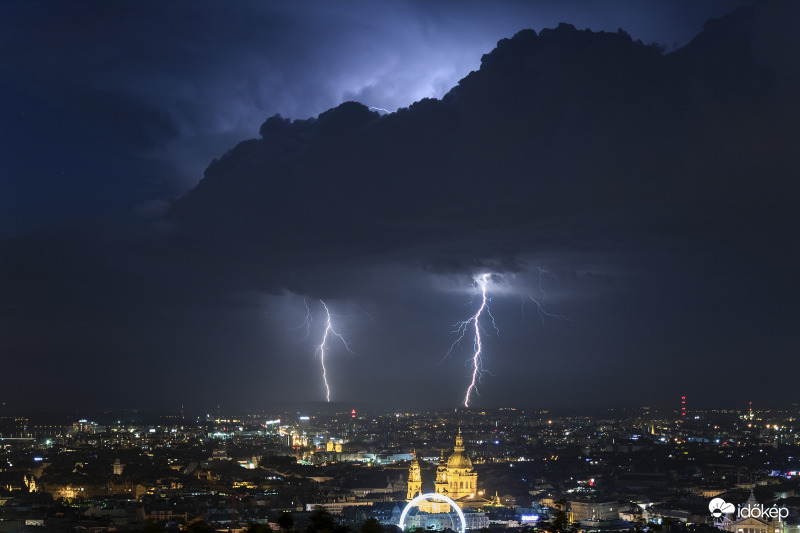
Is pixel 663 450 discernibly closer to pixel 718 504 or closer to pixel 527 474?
pixel 527 474

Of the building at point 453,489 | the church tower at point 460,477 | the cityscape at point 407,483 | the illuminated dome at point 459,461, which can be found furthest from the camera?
the illuminated dome at point 459,461

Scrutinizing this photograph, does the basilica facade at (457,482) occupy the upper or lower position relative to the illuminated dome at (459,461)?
lower

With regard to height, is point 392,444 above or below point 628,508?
above

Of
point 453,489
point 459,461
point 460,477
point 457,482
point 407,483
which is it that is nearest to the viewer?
point 453,489

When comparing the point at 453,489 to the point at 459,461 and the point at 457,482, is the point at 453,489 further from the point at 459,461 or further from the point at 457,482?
the point at 459,461

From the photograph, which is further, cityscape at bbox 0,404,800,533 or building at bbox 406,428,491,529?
building at bbox 406,428,491,529

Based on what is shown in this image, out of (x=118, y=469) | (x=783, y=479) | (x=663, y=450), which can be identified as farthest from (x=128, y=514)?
(x=663, y=450)

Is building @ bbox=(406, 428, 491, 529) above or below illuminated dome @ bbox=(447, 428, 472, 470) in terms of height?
below

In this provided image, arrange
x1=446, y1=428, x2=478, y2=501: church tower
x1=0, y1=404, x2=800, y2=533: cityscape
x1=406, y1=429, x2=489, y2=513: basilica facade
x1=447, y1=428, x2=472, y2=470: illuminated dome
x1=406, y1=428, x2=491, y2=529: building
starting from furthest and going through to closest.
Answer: x1=447, y1=428, x2=472, y2=470: illuminated dome → x1=446, y1=428, x2=478, y2=501: church tower → x1=406, y1=429, x2=489, y2=513: basilica facade → x1=406, y1=428, x2=491, y2=529: building → x1=0, y1=404, x2=800, y2=533: cityscape

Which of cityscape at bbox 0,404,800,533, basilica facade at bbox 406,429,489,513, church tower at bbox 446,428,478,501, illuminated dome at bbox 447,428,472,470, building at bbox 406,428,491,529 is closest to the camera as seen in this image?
cityscape at bbox 0,404,800,533

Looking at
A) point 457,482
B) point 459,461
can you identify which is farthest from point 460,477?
point 459,461

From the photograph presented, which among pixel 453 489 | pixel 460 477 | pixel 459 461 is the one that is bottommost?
pixel 453 489
